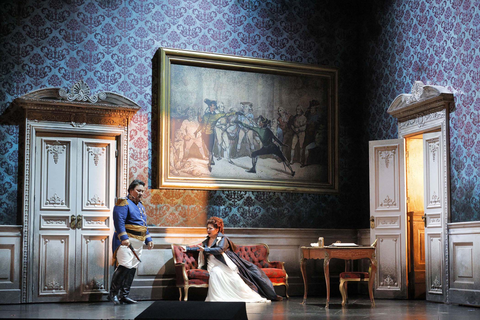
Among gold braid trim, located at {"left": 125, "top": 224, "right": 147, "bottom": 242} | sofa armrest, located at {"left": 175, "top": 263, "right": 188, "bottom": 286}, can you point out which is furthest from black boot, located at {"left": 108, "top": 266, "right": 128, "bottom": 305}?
sofa armrest, located at {"left": 175, "top": 263, "right": 188, "bottom": 286}

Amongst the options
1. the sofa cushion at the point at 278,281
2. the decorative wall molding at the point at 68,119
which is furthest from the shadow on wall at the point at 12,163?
the sofa cushion at the point at 278,281

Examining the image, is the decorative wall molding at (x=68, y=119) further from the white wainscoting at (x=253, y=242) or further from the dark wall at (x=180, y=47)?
the white wainscoting at (x=253, y=242)

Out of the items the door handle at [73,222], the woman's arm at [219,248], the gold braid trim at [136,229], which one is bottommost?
the woman's arm at [219,248]

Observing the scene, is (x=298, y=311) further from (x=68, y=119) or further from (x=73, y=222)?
(x=68, y=119)

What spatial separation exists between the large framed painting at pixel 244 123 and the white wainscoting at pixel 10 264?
7.26 feet

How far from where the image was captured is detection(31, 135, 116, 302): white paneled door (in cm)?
863

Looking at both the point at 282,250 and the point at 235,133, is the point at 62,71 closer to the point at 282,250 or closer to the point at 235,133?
the point at 235,133

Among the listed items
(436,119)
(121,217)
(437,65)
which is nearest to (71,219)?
(121,217)

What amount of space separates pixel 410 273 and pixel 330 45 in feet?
13.5

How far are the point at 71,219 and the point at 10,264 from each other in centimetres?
102

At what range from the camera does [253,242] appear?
969cm

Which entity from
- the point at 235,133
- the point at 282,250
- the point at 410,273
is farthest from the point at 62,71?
the point at 410,273

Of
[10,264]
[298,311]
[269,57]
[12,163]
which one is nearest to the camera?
[298,311]

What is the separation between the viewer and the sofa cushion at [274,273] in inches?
356
